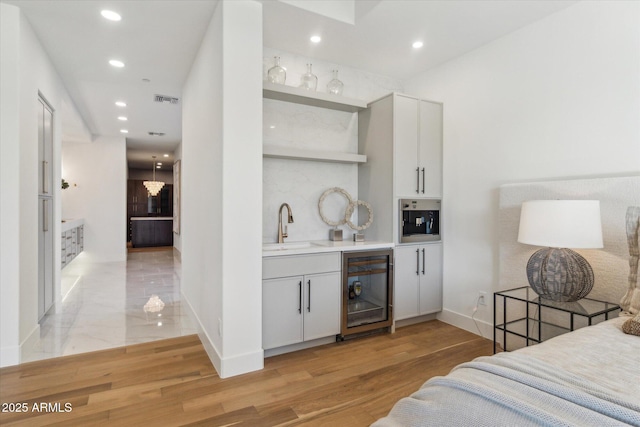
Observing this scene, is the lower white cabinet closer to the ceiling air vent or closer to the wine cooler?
the wine cooler

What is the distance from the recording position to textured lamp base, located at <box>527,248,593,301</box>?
226 cm

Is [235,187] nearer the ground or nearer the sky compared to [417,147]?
nearer the ground

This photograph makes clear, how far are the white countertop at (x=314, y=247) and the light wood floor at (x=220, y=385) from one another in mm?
859

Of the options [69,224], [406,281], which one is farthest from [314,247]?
[69,224]

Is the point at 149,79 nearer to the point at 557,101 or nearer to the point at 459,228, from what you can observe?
the point at 459,228

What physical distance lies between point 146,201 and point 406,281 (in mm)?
11294

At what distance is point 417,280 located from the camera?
3.53m

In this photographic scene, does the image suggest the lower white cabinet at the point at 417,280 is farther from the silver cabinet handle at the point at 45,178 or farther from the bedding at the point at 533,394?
the silver cabinet handle at the point at 45,178

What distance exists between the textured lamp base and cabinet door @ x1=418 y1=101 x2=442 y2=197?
1.37 m

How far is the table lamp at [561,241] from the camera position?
2.13m

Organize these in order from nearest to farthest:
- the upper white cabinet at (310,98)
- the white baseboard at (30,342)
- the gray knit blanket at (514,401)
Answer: the gray knit blanket at (514,401)
the white baseboard at (30,342)
the upper white cabinet at (310,98)

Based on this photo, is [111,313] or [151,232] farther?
[151,232]

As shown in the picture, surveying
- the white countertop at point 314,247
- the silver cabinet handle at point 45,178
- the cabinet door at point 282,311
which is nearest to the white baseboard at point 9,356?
the silver cabinet handle at point 45,178

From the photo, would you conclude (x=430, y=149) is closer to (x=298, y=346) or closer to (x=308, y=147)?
(x=308, y=147)
